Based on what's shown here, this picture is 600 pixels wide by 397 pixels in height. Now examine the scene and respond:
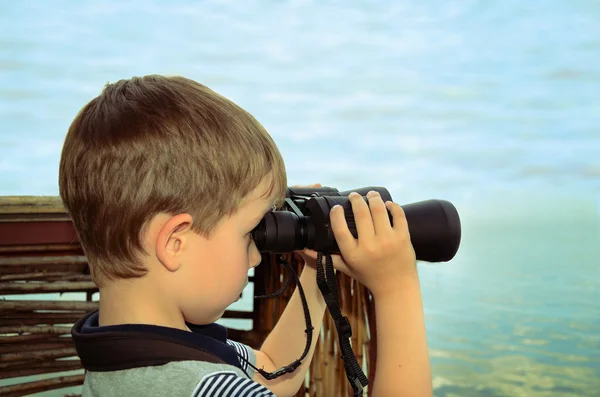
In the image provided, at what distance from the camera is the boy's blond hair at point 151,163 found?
32.9 inches

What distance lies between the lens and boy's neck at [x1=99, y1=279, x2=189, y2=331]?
2.85 feet

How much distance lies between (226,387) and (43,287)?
1.56 meters

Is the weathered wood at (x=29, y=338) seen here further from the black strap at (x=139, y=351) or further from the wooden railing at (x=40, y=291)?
the black strap at (x=139, y=351)

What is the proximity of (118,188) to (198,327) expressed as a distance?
0.98 feet

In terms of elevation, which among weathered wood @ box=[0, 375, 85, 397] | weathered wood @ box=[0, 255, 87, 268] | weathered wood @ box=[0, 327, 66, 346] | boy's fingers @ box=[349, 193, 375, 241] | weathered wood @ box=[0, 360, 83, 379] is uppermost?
boy's fingers @ box=[349, 193, 375, 241]

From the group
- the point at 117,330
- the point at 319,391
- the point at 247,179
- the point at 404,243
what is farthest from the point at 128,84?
the point at 319,391

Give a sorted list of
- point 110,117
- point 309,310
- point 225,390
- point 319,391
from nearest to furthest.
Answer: point 225,390, point 110,117, point 309,310, point 319,391

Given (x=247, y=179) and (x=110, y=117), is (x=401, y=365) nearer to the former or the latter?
(x=247, y=179)

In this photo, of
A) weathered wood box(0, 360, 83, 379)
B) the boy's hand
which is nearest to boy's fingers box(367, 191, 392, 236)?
the boy's hand

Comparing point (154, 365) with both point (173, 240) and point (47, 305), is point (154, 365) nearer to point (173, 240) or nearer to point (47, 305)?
point (173, 240)

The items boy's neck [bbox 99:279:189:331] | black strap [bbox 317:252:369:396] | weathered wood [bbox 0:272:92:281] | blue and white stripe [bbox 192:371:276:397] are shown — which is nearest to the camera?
blue and white stripe [bbox 192:371:276:397]

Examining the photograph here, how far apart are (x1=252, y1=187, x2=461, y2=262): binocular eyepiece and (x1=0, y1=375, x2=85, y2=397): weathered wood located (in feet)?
5.00

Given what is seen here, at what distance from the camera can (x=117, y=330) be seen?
83cm

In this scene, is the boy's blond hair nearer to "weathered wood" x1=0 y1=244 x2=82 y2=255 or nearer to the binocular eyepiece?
the binocular eyepiece
